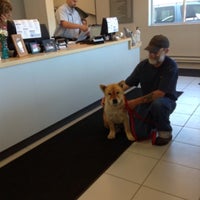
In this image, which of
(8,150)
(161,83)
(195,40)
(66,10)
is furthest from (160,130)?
(195,40)

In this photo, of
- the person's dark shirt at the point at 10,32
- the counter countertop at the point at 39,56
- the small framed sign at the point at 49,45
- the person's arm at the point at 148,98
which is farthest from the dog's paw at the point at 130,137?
the person's dark shirt at the point at 10,32

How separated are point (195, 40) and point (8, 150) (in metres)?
4.48

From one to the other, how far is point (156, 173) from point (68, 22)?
2705 mm

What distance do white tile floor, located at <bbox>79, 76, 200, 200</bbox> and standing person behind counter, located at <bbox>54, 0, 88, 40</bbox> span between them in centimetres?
220

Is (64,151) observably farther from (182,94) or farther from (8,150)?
(182,94)

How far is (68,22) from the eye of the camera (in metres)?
3.77

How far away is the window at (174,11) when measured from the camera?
5.30 meters

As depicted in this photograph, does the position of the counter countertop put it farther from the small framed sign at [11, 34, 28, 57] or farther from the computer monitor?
the computer monitor

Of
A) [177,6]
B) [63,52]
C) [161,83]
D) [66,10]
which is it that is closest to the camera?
[161,83]

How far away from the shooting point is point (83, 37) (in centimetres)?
352

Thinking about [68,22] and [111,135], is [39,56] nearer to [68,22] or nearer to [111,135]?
[111,135]

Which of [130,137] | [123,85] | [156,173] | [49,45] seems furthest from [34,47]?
[156,173]

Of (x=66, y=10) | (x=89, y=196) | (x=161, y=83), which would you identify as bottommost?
(x=89, y=196)

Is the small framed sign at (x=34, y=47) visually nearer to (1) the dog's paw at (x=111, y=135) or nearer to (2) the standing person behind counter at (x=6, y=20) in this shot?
(2) the standing person behind counter at (x=6, y=20)
